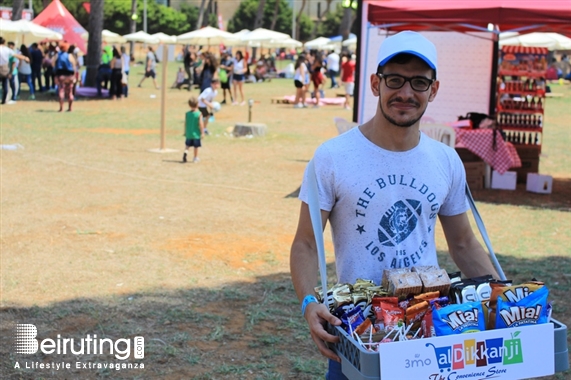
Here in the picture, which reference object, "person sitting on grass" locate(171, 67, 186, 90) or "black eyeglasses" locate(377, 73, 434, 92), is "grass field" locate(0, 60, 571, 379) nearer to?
"black eyeglasses" locate(377, 73, 434, 92)

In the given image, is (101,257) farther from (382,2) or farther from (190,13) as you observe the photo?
(190,13)

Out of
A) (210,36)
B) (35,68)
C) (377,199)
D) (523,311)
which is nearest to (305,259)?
(377,199)

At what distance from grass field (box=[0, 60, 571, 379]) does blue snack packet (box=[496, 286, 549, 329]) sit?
2931mm

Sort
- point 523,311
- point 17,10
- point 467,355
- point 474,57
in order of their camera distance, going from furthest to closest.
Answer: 1. point 17,10
2. point 474,57
3. point 523,311
4. point 467,355

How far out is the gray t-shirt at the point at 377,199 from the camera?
9.27ft

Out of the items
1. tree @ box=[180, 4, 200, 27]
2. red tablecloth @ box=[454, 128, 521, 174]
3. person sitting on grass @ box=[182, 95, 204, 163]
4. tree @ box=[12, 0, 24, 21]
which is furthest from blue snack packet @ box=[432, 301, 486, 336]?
tree @ box=[180, 4, 200, 27]

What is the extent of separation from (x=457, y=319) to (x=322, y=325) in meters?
0.44

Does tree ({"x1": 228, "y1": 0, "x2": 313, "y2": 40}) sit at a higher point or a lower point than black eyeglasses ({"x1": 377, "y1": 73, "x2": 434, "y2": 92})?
higher

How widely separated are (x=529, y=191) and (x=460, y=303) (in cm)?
1070

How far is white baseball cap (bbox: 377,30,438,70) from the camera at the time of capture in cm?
269

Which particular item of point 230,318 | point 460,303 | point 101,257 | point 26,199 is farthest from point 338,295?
point 26,199

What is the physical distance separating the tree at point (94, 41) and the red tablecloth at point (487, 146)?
19.4 metres

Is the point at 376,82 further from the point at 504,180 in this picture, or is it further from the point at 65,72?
the point at 65,72

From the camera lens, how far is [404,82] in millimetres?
2742
